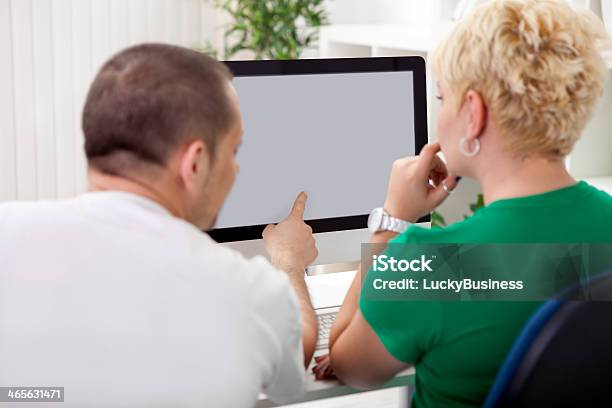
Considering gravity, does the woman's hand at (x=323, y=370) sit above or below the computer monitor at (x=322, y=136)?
below

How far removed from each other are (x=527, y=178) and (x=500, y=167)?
4 cm

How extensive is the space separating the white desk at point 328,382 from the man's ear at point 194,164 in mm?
395

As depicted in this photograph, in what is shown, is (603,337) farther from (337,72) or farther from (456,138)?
(337,72)

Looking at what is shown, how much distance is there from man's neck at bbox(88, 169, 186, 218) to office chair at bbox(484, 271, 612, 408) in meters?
0.42

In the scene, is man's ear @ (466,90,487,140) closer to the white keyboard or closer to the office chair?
the office chair

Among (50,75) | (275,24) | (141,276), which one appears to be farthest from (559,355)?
(50,75)

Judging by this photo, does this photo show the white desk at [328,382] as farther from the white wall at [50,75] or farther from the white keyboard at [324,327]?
the white wall at [50,75]

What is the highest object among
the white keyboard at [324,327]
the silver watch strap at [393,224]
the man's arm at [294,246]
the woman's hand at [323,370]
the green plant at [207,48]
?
Answer: the green plant at [207,48]

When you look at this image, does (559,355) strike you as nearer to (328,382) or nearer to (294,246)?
(328,382)

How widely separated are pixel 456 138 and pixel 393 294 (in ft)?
0.77

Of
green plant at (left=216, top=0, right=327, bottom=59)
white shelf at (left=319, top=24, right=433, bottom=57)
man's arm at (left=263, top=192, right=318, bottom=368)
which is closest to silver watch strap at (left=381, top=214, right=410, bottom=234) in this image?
man's arm at (left=263, top=192, right=318, bottom=368)

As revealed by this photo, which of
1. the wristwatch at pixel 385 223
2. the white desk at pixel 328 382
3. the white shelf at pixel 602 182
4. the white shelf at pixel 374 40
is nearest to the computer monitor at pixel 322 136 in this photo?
the white desk at pixel 328 382

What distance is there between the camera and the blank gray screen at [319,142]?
1500 millimetres

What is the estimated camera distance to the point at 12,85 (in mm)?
3326
